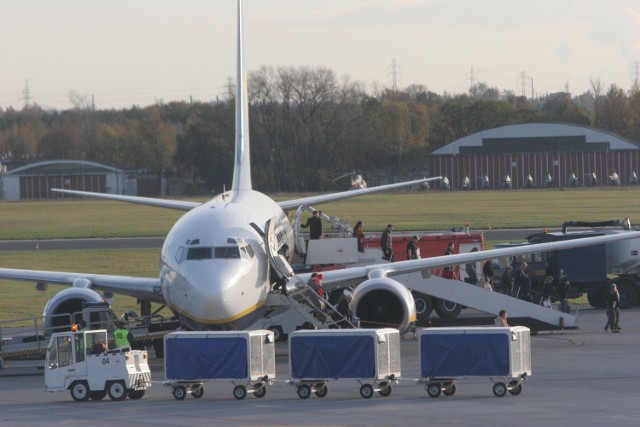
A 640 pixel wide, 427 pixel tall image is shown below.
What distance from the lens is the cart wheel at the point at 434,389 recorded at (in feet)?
84.5

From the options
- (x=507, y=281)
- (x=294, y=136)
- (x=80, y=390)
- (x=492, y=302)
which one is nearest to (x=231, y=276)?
(x=80, y=390)

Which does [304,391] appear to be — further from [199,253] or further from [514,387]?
[199,253]

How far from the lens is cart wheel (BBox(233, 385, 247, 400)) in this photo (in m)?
26.3

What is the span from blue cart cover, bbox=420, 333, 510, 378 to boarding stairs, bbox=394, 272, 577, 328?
42.9 feet

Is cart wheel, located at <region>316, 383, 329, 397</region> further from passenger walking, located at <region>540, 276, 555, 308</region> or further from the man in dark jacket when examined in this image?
passenger walking, located at <region>540, 276, 555, 308</region>

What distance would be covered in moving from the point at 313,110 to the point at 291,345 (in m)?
137

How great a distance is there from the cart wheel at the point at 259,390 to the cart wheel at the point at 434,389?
11.8 ft

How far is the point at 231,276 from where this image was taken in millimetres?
30047

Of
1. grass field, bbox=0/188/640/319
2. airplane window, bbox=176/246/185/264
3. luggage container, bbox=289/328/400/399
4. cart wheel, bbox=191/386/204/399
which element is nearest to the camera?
luggage container, bbox=289/328/400/399

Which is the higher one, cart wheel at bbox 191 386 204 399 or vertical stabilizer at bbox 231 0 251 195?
vertical stabilizer at bbox 231 0 251 195

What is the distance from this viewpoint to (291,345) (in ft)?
87.0

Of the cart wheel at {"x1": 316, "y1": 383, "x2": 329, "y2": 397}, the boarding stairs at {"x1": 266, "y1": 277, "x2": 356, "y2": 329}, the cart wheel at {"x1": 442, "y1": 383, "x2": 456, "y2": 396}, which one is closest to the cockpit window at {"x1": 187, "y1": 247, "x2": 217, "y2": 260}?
the boarding stairs at {"x1": 266, "y1": 277, "x2": 356, "y2": 329}

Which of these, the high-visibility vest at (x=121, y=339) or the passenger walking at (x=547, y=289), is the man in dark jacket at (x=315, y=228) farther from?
the high-visibility vest at (x=121, y=339)

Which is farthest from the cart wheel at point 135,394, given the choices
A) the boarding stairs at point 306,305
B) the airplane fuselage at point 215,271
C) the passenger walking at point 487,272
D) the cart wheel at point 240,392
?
the passenger walking at point 487,272
